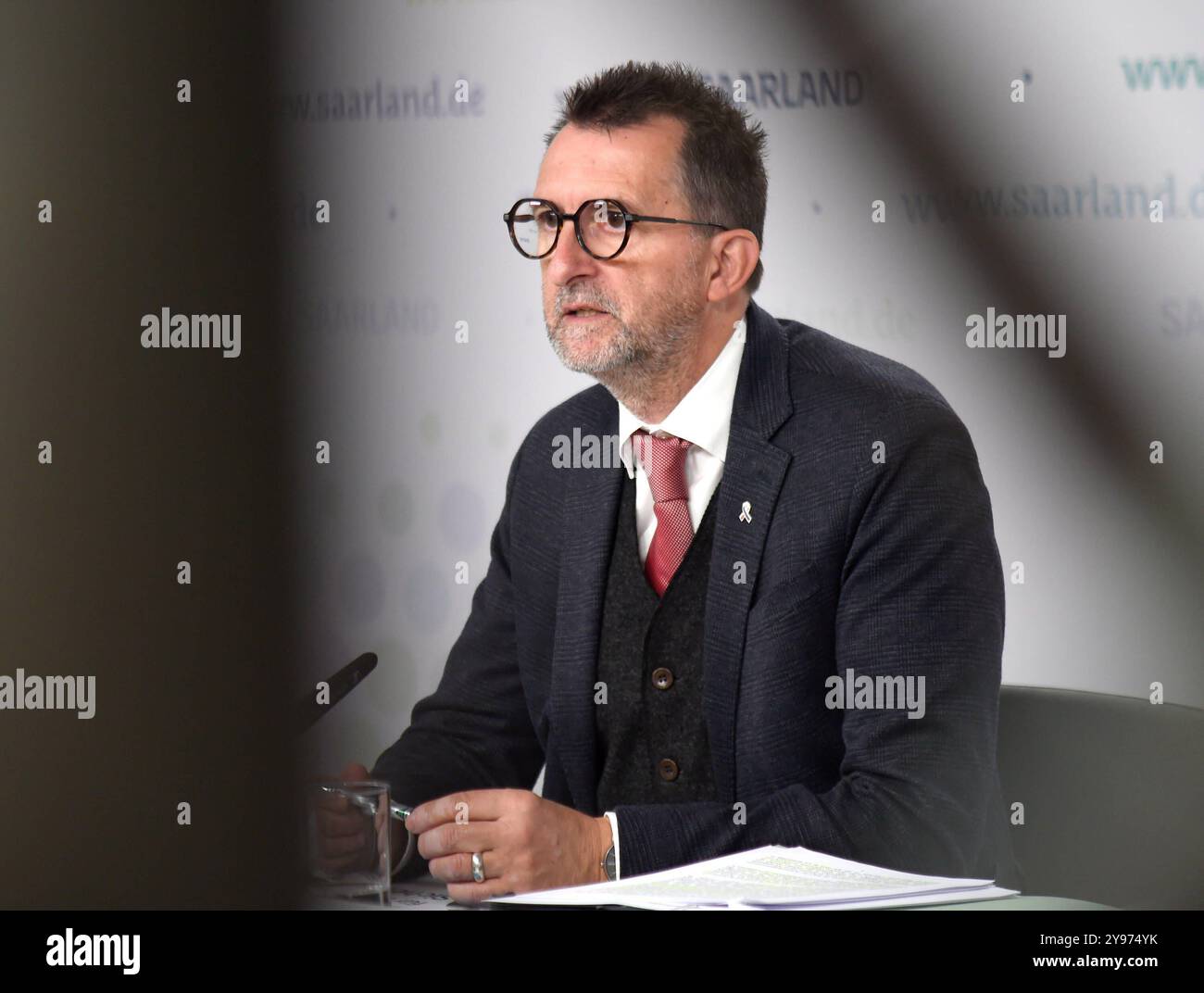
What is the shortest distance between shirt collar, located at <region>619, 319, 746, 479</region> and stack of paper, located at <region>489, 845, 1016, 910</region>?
66 cm

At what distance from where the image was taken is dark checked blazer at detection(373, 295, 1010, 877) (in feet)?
5.22

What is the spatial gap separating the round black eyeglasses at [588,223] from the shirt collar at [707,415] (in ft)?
0.71

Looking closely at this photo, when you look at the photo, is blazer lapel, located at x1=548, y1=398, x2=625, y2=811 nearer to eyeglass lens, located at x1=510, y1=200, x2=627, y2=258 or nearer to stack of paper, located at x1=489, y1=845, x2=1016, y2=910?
eyeglass lens, located at x1=510, y1=200, x2=627, y2=258

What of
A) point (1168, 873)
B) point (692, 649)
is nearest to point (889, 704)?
point (692, 649)

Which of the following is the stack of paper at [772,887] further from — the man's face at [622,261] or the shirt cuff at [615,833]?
the man's face at [622,261]

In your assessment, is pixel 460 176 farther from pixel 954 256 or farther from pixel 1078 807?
pixel 1078 807

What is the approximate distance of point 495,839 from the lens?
4.83 ft

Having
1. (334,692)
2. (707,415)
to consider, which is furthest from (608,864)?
(707,415)

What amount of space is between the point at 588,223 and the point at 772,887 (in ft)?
3.10

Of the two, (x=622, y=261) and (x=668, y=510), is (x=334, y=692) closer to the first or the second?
(x=668, y=510)

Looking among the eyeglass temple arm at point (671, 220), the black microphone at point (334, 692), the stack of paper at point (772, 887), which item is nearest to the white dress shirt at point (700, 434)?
the eyeglass temple arm at point (671, 220)

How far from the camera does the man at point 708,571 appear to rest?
1.62 m

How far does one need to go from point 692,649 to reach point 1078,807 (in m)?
0.57
